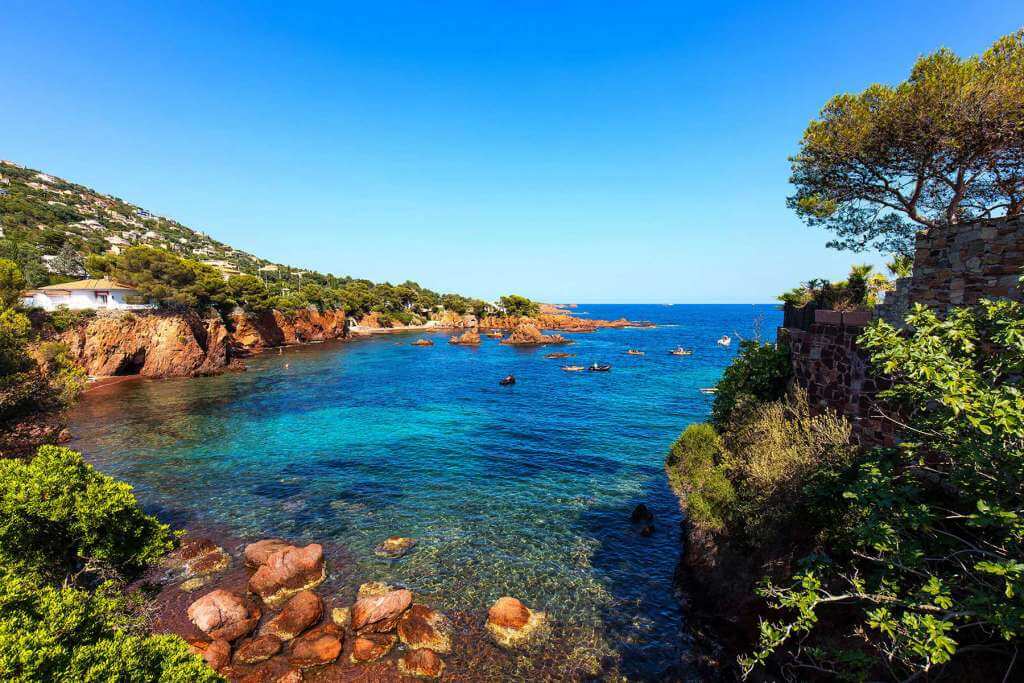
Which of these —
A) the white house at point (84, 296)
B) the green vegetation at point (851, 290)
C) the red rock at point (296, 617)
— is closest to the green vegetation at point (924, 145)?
the green vegetation at point (851, 290)

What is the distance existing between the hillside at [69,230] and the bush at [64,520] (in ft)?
217

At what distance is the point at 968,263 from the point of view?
999 cm

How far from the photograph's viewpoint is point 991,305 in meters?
5.98

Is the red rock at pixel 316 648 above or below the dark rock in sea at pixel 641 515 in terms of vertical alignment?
below

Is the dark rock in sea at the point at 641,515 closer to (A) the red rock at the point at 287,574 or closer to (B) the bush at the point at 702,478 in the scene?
(B) the bush at the point at 702,478

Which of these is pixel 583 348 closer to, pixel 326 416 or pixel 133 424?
pixel 326 416

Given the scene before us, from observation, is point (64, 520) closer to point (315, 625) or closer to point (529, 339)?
point (315, 625)

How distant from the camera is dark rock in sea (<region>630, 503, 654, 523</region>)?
19797 millimetres

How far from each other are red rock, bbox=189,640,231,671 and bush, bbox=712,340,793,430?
22159 millimetres

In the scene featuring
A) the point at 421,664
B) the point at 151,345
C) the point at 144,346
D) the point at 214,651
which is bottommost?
the point at 421,664

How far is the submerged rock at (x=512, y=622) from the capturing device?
42.5 feet

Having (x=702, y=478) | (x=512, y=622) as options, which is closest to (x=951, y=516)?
(x=512, y=622)

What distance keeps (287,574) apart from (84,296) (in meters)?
65.1

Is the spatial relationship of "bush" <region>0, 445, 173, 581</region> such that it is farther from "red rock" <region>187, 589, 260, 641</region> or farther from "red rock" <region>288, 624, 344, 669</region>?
"red rock" <region>288, 624, 344, 669</region>
